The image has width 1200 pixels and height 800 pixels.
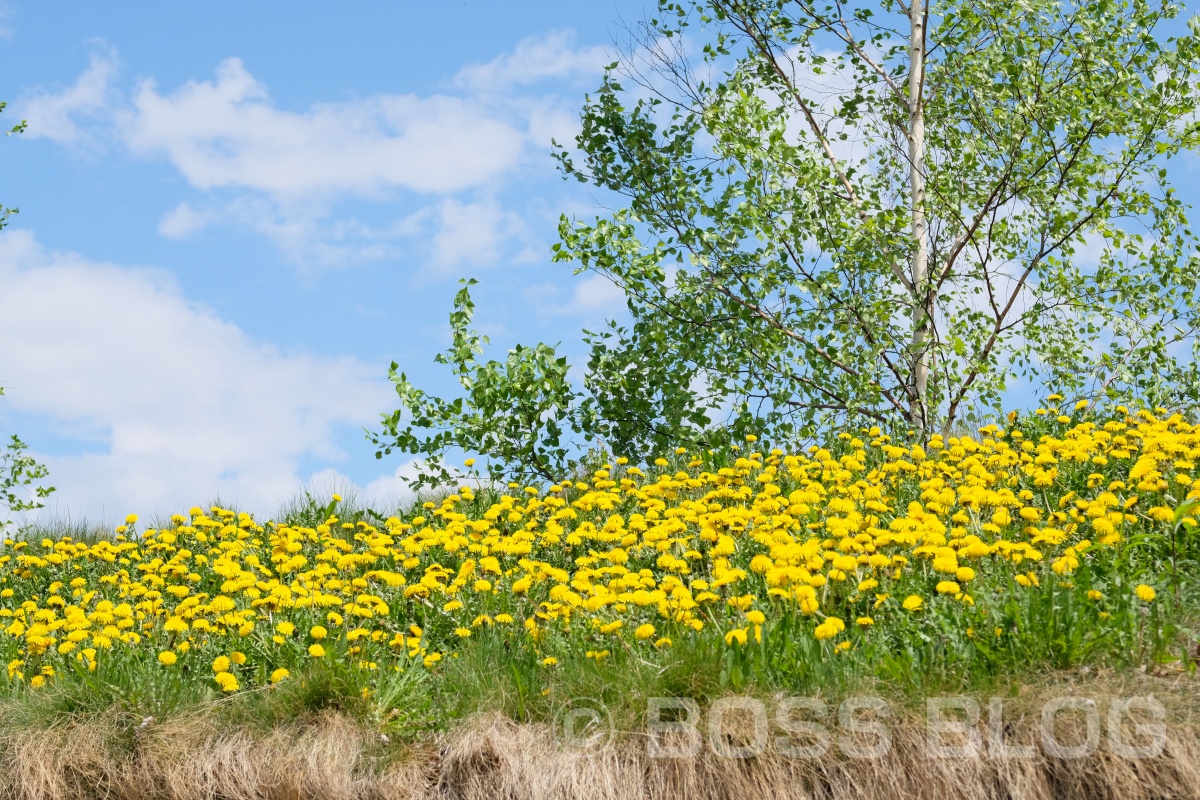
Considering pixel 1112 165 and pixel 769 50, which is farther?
pixel 769 50

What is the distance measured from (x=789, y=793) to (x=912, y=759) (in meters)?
0.48

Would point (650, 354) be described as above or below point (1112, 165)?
below

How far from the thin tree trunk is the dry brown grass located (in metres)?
6.18

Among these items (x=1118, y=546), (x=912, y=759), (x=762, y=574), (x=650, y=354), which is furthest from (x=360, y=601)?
(x=650, y=354)

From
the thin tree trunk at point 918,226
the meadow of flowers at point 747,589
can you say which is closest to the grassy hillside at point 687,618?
the meadow of flowers at point 747,589

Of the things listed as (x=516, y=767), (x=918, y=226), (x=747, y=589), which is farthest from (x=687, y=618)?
(x=918, y=226)

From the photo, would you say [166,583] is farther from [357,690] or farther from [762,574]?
[762,574]

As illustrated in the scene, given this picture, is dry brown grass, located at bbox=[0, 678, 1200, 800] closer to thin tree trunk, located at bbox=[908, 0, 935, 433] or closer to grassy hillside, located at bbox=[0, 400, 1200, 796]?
grassy hillside, located at bbox=[0, 400, 1200, 796]

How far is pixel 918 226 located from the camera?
37.1 ft

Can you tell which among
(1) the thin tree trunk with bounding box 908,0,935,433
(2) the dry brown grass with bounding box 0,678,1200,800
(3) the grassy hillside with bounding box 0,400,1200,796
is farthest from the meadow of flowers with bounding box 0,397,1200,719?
(1) the thin tree trunk with bounding box 908,0,935,433

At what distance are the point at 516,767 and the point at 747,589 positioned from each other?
63.5 inches

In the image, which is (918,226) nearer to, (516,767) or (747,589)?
(747,589)

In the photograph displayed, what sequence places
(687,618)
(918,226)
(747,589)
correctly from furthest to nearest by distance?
(918,226), (747,589), (687,618)

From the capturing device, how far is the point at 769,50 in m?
11.5
